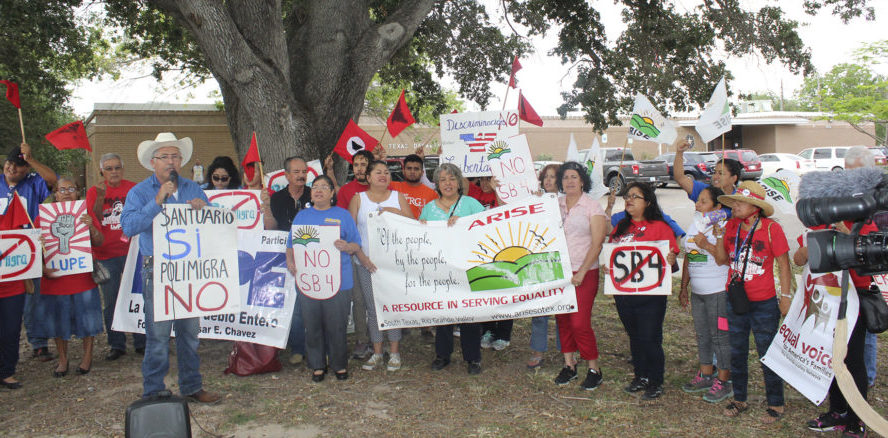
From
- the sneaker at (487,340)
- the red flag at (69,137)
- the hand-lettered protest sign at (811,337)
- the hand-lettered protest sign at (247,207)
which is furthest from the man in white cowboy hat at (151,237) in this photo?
the hand-lettered protest sign at (811,337)

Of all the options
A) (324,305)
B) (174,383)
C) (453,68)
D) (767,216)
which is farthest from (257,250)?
(453,68)

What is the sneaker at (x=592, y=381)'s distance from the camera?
505 centimetres

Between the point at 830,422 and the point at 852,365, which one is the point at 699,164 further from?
the point at 852,365

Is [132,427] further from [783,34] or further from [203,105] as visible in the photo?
[203,105]

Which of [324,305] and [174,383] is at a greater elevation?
[324,305]

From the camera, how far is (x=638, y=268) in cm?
480

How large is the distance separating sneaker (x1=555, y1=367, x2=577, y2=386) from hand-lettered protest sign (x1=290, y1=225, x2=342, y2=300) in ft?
6.42

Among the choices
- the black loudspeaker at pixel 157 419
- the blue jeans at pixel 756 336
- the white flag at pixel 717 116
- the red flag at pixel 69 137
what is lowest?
the blue jeans at pixel 756 336

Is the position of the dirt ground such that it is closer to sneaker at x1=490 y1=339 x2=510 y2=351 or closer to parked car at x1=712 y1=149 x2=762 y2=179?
sneaker at x1=490 y1=339 x2=510 y2=351

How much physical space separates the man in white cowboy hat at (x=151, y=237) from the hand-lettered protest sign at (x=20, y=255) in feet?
4.30

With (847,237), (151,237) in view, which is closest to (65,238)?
(151,237)

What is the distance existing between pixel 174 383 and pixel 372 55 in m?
4.63

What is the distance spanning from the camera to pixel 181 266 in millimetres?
4684

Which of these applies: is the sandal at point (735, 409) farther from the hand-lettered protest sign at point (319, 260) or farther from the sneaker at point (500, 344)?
the hand-lettered protest sign at point (319, 260)
